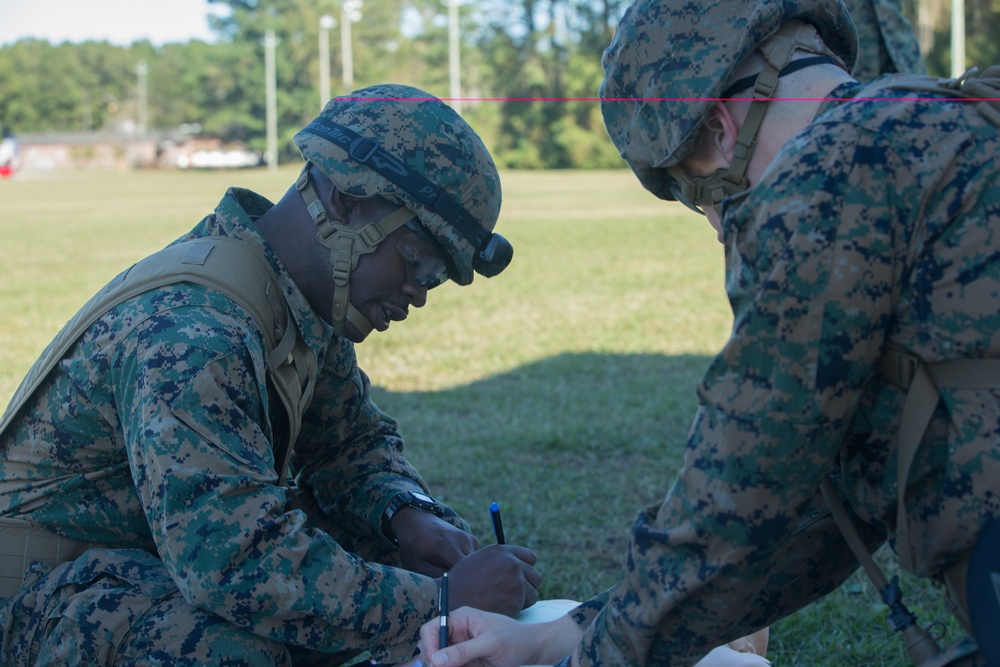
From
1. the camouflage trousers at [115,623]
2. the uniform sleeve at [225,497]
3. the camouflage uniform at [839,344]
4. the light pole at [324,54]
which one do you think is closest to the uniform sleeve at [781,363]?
the camouflage uniform at [839,344]

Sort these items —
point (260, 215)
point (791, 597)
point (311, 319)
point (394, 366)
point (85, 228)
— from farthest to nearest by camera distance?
1. point (85, 228)
2. point (394, 366)
3. point (260, 215)
4. point (311, 319)
5. point (791, 597)

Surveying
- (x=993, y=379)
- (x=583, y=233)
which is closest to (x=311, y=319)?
(x=993, y=379)

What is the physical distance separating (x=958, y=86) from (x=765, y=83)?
335 mm

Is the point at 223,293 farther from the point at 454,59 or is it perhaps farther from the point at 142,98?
the point at 142,98

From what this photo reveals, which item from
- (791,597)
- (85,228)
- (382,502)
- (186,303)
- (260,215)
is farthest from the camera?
A: (85,228)

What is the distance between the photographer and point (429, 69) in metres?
77.7

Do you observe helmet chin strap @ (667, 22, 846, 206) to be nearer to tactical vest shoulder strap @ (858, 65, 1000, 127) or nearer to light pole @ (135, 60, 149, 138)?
tactical vest shoulder strap @ (858, 65, 1000, 127)

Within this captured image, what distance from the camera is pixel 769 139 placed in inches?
82.7

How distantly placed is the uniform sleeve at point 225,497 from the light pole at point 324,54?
242ft

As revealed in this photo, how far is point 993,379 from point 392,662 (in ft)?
5.42

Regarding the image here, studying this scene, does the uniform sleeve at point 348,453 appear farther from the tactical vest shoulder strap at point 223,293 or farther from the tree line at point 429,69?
the tree line at point 429,69

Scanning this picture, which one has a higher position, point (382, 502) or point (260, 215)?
point (260, 215)

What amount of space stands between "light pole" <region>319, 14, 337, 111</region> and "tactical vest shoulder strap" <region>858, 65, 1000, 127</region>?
74.3 metres

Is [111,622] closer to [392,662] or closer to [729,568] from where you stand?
[392,662]
